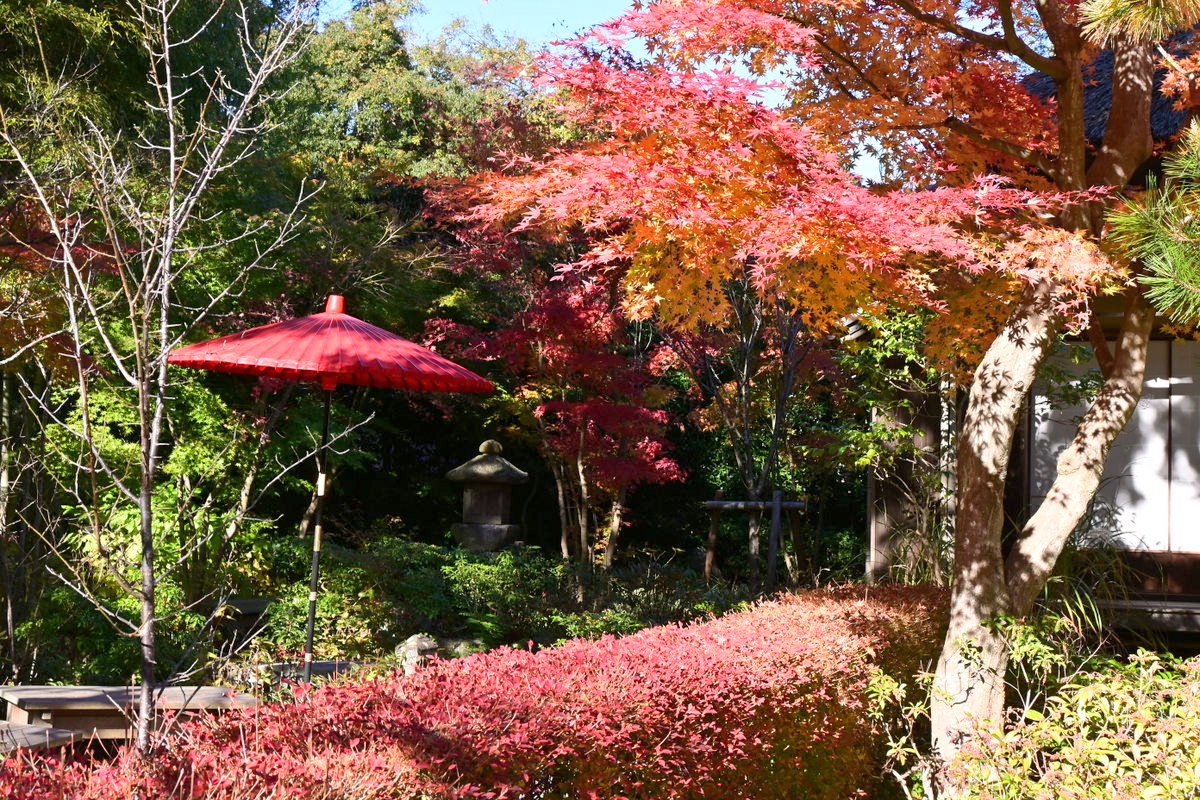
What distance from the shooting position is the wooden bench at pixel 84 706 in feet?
15.8

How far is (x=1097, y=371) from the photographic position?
8461mm

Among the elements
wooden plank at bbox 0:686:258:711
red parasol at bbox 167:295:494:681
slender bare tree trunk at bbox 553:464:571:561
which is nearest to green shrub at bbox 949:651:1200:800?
red parasol at bbox 167:295:494:681

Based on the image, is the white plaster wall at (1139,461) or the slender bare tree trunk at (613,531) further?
the slender bare tree trunk at (613,531)

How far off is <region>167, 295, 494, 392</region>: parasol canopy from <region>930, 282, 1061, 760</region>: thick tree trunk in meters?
2.58

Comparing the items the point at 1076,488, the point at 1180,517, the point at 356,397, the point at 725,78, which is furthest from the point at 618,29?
the point at 356,397

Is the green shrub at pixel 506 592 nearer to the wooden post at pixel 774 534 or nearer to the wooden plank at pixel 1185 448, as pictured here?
the wooden post at pixel 774 534

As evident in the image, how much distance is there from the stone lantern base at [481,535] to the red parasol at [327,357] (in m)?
5.24

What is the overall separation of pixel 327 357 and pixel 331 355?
24 mm

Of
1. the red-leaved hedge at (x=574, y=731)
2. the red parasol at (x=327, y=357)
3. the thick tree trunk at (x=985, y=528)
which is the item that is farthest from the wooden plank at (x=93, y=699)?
the thick tree trunk at (x=985, y=528)

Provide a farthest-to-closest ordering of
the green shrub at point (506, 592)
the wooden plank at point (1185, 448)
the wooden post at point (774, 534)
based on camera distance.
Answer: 1. the wooden post at point (774, 534)
2. the wooden plank at point (1185, 448)
3. the green shrub at point (506, 592)

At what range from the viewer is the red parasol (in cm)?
497

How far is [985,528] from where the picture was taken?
5133mm

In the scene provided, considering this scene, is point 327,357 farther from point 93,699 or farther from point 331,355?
point 93,699

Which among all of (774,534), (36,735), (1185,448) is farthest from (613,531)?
(36,735)
